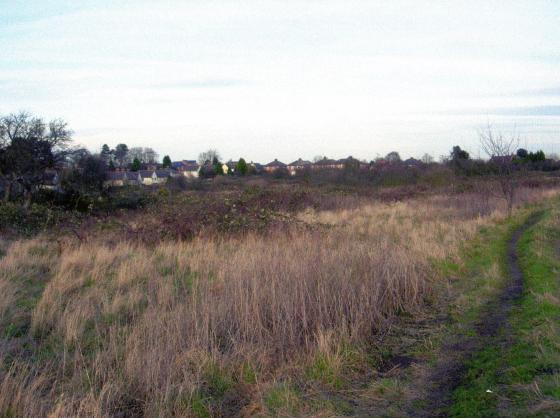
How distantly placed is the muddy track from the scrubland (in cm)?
67

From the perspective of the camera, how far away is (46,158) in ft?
98.0

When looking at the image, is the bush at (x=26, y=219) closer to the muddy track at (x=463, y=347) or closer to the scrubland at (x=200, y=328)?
the scrubland at (x=200, y=328)

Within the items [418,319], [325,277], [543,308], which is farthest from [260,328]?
[543,308]

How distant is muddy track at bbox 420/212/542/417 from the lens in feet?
16.7

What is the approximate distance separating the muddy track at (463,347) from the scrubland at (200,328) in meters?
0.67

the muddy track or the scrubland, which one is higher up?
the scrubland

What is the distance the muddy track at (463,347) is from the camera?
200 inches

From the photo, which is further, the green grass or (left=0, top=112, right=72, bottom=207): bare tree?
(left=0, top=112, right=72, bottom=207): bare tree

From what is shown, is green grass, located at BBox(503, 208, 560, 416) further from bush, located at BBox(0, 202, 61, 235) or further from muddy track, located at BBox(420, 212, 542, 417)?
bush, located at BBox(0, 202, 61, 235)


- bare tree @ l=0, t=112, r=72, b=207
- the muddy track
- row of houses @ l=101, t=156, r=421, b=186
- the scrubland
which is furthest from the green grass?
row of houses @ l=101, t=156, r=421, b=186

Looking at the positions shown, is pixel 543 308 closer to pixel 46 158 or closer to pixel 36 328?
pixel 36 328

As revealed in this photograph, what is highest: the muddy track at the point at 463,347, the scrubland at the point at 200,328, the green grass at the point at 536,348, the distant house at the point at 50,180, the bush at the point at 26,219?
the distant house at the point at 50,180

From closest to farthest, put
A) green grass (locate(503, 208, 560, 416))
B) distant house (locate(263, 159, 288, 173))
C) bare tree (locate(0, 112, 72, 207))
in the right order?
green grass (locate(503, 208, 560, 416))
bare tree (locate(0, 112, 72, 207))
distant house (locate(263, 159, 288, 173))

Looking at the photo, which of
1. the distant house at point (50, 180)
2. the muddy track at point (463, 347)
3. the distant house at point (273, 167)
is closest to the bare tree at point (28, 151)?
the distant house at point (50, 180)
